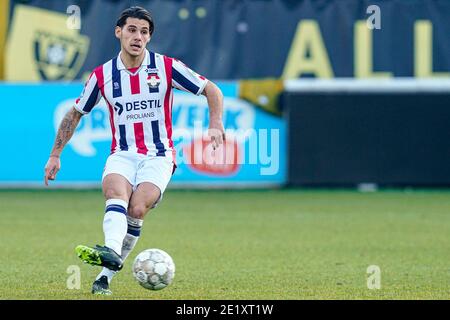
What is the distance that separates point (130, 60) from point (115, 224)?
1248 mm

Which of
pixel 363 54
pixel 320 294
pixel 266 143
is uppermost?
pixel 363 54

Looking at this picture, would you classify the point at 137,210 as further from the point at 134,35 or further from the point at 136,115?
the point at 134,35

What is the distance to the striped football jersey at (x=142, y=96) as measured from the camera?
811 cm

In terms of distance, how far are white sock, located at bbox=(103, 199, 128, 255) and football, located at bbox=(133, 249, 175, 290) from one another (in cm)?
24

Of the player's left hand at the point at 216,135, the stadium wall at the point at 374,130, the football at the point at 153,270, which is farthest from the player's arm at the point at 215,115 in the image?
the stadium wall at the point at 374,130

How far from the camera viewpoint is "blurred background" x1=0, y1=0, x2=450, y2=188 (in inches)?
701

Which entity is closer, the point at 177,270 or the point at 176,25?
the point at 177,270

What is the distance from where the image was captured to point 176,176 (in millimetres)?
17844

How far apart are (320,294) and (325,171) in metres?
10.1

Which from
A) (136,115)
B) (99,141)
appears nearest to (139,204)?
(136,115)

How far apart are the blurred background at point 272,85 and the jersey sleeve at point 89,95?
9.07 m

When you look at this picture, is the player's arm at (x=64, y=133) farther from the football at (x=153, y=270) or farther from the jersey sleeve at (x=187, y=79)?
the football at (x=153, y=270)

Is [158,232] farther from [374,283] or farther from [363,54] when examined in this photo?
[363,54]

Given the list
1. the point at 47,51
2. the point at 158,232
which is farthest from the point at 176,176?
the point at 158,232
